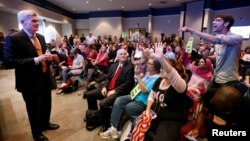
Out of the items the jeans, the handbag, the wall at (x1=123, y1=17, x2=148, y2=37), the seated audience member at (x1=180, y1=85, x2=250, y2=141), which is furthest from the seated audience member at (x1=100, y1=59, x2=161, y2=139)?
the wall at (x1=123, y1=17, x2=148, y2=37)

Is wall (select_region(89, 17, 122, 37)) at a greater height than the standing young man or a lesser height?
greater

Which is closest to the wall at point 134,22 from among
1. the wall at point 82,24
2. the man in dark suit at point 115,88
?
the wall at point 82,24

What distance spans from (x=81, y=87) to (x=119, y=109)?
2.69m

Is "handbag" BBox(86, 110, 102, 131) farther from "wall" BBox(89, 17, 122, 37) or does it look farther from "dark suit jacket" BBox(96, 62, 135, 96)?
"wall" BBox(89, 17, 122, 37)

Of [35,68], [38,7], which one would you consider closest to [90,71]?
[35,68]

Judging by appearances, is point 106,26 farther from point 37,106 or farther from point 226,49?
point 226,49

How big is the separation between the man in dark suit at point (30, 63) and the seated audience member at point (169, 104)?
1.28 m

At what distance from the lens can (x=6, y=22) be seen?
8398mm

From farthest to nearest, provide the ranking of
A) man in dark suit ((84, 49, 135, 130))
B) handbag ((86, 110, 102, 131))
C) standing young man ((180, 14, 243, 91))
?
1. handbag ((86, 110, 102, 131))
2. man in dark suit ((84, 49, 135, 130))
3. standing young man ((180, 14, 243, 91))

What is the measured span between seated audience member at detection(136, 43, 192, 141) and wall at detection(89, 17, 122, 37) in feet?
38.6

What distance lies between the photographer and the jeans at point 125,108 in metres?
1.90

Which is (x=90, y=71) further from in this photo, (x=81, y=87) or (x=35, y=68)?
(x=35, y=68)

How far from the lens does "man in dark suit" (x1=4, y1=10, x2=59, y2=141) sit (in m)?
1.78

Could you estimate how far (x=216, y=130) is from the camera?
114cm
